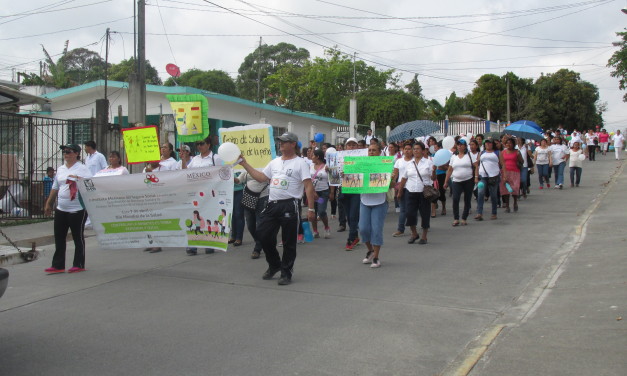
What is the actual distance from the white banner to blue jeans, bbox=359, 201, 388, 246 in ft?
6.20

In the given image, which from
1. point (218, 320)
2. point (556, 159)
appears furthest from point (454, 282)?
point (556, 159)

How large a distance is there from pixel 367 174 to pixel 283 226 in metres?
1.75

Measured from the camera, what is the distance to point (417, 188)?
998 cm

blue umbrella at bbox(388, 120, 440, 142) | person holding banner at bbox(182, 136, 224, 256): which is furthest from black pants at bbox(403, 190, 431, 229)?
blue umbrella at bbox(388, 120, 440, 142)

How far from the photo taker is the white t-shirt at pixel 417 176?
10.00 metres

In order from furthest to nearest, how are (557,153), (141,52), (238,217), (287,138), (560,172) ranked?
(557,153) < (560,172) < (141,52) < (238,217) < (287,138)

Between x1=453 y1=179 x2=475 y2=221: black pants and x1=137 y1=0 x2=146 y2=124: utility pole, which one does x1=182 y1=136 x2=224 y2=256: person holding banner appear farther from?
x1=137 y1=0 x2=146 y2=124: utility pole

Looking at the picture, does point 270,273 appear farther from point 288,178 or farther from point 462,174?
point 462,174

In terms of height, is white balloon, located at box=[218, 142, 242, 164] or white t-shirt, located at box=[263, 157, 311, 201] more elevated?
white balloon, located at box=[218, 142, 242, 164]

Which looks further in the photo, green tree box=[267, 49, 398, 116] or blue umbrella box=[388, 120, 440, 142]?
green tree box=[267, 49, 398, 116]

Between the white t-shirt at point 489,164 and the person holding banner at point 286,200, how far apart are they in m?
6.87

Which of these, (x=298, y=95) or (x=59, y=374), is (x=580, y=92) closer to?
(x=298, y=95)

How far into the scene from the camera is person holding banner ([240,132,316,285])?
7195mm

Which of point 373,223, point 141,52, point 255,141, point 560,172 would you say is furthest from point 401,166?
point 560,172
